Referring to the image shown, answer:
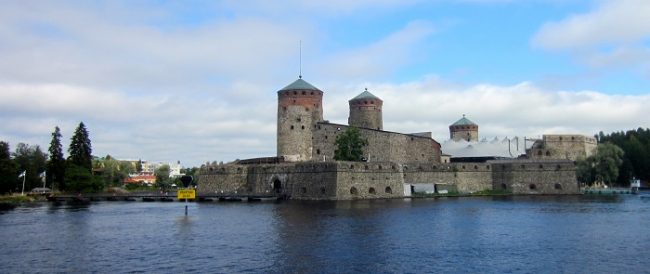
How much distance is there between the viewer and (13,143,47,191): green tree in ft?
202

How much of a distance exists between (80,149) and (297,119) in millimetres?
23570

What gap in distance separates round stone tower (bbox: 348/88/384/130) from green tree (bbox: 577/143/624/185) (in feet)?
67.3

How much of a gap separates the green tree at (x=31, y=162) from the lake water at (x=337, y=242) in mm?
32097

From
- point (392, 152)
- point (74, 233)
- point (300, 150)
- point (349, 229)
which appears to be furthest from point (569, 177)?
point (74, 233)

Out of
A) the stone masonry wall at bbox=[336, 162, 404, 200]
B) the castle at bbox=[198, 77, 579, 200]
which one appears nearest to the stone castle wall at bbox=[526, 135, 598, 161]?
the castle at bbox=[198, 77, 579, 200]

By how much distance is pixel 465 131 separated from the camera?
73875mm

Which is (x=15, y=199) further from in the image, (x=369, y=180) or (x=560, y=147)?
(x=560, y=147)

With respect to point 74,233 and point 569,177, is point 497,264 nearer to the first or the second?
point 74,233

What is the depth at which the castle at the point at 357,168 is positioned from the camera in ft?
146

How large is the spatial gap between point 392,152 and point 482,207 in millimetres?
17929

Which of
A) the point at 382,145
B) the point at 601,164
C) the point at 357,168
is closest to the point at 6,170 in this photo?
the point at 357,168

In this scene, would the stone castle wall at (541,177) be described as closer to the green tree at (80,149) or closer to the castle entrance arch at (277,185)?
the castle entrance arch at (277,185)

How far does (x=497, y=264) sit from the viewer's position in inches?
659

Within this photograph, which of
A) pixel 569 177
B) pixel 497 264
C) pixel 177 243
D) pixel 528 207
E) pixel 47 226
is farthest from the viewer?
pixel 569 177
